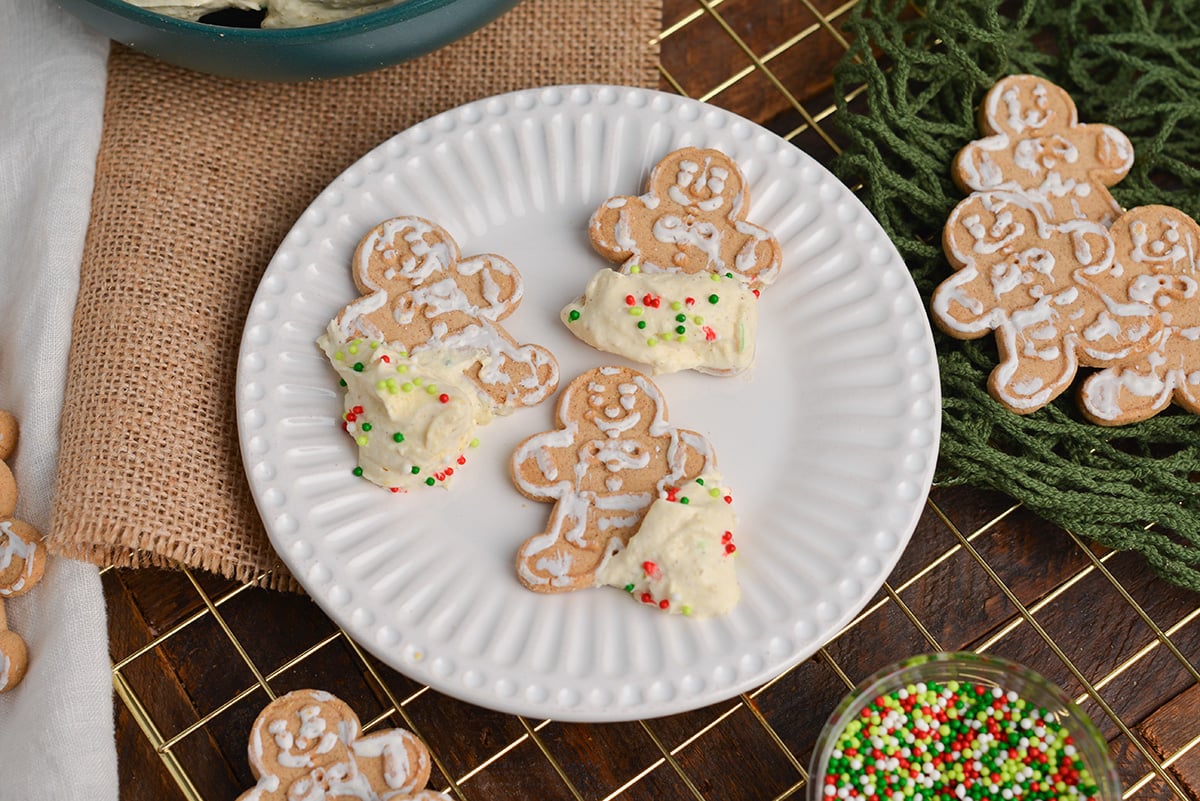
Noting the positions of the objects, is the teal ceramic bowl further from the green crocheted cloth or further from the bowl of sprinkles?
the bowl of sprinkles

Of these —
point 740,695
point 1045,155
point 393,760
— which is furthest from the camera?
point 1045,155

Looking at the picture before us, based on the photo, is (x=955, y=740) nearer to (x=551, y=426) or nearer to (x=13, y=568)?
(x=551, y=426)

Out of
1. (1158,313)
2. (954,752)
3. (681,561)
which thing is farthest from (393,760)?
(1158,313)

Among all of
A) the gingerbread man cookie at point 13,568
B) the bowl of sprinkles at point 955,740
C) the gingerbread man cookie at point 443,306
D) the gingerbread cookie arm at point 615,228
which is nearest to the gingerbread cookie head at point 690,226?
the gingerbread cookie arm at point 615,228

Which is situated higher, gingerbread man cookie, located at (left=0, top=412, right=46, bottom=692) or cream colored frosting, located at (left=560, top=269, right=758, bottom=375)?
cream colored frosting, located at (left=560, top=269, right=758, bottom=375)

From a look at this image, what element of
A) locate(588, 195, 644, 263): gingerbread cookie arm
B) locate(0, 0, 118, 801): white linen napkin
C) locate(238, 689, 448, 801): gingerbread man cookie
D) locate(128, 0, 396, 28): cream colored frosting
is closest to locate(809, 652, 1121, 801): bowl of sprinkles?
locate(238, 689, 448, 801): gingerbread man cookie

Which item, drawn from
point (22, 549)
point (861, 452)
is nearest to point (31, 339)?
point (22, 549)
